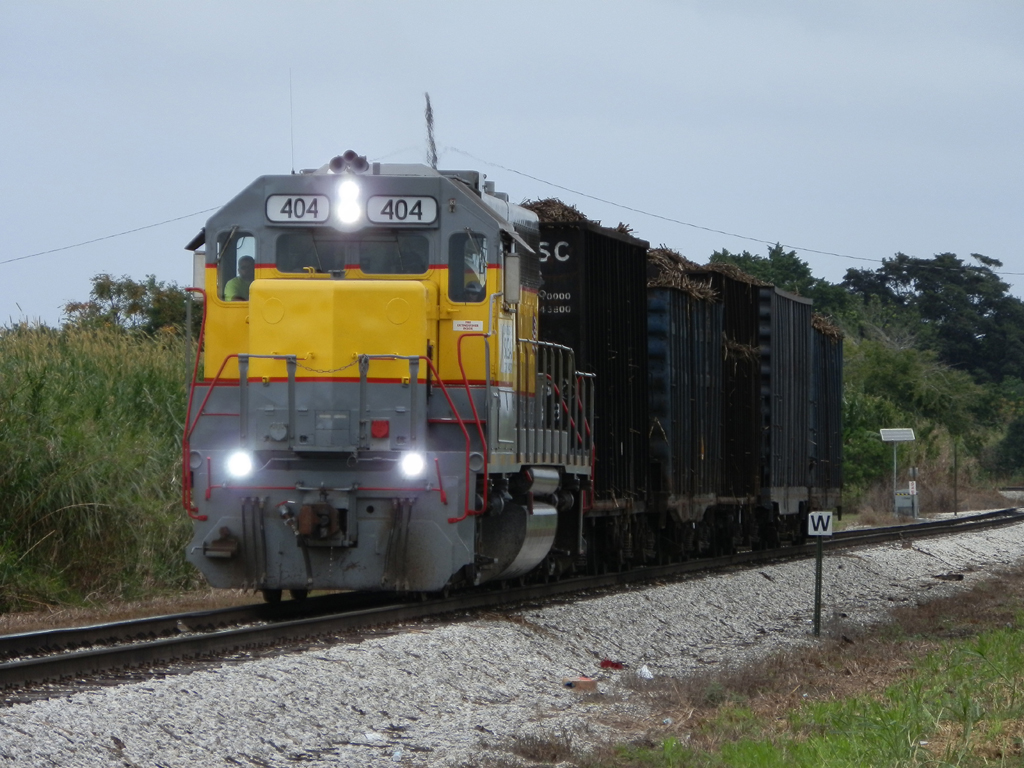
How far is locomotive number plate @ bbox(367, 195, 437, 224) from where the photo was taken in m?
11.5

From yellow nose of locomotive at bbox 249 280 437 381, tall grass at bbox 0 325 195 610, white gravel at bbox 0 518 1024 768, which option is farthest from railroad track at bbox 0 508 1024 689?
tall grass at bbox 0 325 195 610

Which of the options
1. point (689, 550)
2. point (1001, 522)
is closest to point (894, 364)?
point (1001, 522)

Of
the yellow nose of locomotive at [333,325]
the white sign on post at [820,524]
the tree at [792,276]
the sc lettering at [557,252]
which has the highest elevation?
the tree at [792,276]

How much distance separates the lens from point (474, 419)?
1123 cm

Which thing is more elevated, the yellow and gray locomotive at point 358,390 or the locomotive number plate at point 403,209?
the locomotive number plate at point 403,209

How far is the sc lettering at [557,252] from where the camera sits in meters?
14.9

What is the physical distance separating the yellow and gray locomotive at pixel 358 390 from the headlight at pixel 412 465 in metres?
0.01

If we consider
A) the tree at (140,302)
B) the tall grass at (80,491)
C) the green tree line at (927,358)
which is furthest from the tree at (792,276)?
the tall grass at (80,491)

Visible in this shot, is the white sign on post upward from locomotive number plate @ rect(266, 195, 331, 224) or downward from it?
downward

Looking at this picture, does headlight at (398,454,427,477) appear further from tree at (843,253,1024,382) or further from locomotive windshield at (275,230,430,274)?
tree at (843,253,1024,382)

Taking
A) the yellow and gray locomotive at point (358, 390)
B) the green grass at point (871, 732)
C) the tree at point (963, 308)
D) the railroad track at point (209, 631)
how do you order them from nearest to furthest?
the green grass at point (871, 732) < the railroad track at point (209, 631) < the yellow and gray locomotive at point (358, 390) < the tree at point (963, 308)

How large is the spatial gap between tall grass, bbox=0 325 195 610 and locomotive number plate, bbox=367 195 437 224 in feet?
14.9

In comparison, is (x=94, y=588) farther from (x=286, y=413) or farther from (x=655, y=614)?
(x=655, y=614)

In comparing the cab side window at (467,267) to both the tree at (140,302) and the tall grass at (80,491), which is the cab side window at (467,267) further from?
the tree at (140,302)
